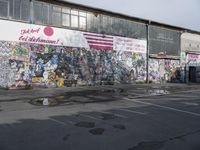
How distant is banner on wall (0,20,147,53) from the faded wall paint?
3.03m

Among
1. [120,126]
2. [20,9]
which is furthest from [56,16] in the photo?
[120,126]

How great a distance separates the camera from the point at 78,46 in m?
29.9

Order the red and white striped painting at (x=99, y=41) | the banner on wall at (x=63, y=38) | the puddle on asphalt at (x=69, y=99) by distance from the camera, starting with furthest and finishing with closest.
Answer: the red and white striped painting at (x=99, y=41) → the banner on wall at (x=63, y=38) → the puddle on asphalt at (x=69, y=99)

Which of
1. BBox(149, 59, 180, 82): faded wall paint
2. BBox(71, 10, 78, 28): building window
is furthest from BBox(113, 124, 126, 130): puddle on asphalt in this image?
BBox(149, 59, 180, 82): faded wall paint

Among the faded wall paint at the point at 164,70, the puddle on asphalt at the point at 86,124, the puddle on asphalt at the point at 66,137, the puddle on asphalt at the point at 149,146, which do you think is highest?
the faded wall paint at the point at 164,70

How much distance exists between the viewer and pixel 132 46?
3553cm

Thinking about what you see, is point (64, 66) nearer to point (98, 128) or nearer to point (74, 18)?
point (74, 18)

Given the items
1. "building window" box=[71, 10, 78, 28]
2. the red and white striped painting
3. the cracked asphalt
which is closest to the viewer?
the cracked asphalt

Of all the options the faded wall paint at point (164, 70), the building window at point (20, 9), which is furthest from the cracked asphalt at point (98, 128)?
the faded wall paint at point (164, 70)

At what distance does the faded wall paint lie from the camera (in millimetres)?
38537

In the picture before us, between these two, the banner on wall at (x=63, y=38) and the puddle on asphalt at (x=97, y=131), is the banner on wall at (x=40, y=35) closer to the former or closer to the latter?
the banner on wall at (x=63, y=38)

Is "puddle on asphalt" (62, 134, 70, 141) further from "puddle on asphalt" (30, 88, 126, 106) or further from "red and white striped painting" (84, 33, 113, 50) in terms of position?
"red and white striped painting" (84, 33, 113, 50)

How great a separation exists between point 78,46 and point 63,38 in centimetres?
188

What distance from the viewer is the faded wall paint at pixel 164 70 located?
38.5m
